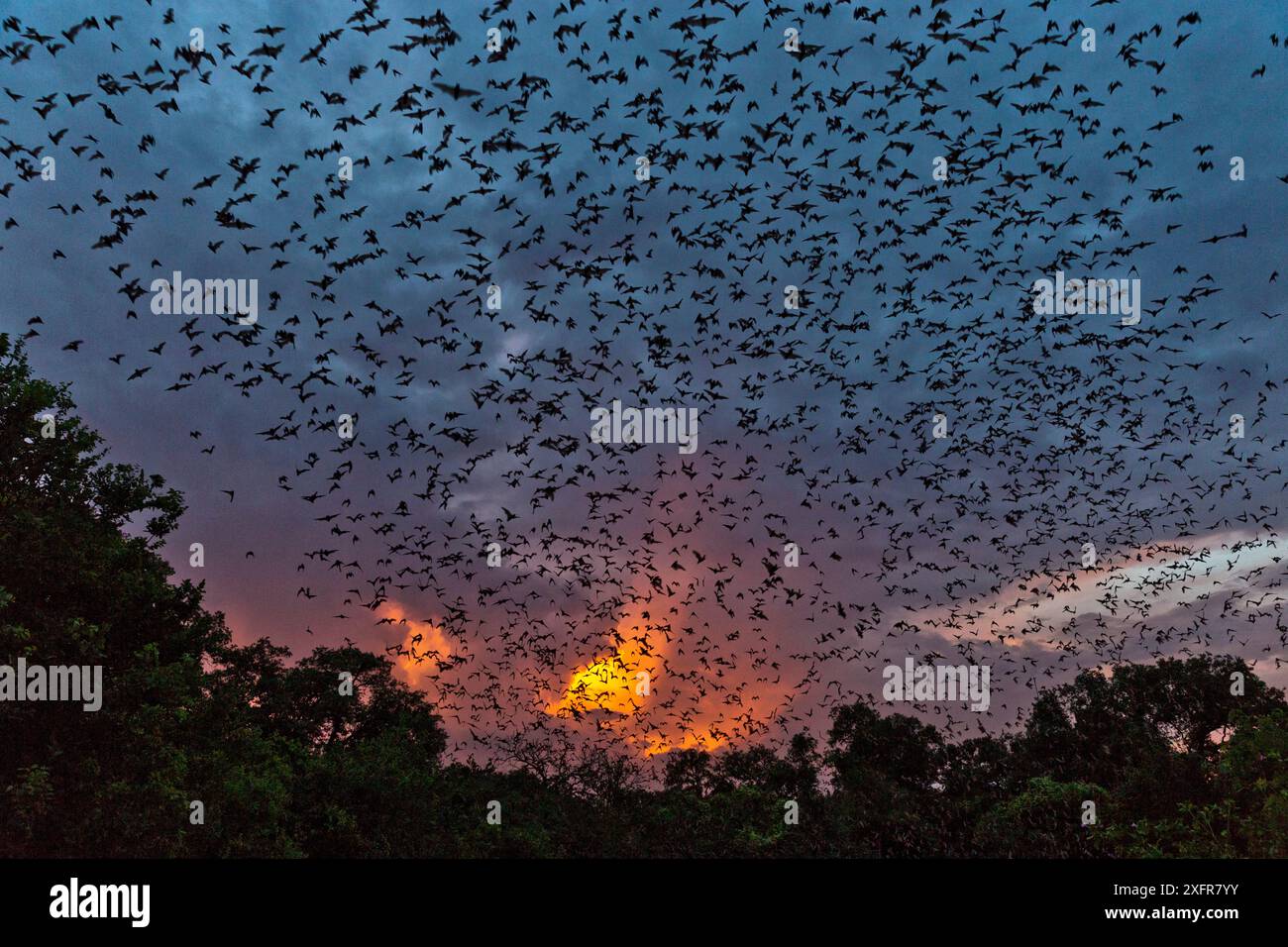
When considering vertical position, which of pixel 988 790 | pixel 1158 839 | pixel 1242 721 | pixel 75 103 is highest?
pixel 75 103

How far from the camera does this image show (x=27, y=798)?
2205 cm

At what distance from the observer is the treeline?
24.6m

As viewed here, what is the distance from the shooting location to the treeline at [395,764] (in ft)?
80.6

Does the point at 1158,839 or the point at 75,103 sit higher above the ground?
the point at 75,103

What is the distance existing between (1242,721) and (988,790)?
108 feet

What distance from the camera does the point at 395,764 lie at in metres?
43.6

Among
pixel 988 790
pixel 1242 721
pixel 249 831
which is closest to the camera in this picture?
pixel 249 831
